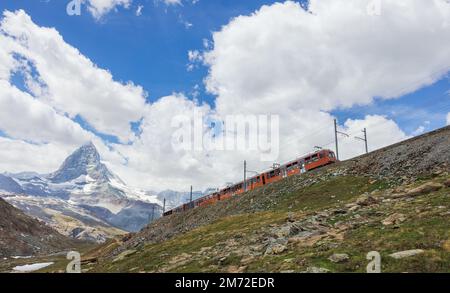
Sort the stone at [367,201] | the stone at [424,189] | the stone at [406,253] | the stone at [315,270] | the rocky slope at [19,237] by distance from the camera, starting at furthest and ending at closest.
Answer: the rocky slope at [19,237]
the stone at [367,201]
the stone at [424,189]
the stone at [315,270]
the stone at [406,253]

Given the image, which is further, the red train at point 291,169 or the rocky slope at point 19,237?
the rocky slope at point 19,237

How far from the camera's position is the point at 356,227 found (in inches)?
789

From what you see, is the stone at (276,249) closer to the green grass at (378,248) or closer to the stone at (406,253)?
the green grass at (378,248)

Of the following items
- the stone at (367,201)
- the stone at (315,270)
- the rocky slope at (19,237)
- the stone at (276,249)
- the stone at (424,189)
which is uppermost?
the rocky slope at (19,237)

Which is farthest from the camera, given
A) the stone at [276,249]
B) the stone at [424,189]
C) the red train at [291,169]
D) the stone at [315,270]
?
the red train at [291,169]

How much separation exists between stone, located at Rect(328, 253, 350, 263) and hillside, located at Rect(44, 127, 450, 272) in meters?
0.04

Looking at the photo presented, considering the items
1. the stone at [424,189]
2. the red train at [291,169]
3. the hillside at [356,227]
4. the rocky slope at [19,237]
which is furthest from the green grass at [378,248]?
the rocky slope at [19,237]

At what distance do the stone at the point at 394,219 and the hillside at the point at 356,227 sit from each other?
0.17ft

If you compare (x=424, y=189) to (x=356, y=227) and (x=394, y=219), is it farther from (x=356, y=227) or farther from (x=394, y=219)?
(x=356, y=227)

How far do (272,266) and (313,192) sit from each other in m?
25.8

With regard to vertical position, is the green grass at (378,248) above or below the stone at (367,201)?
below

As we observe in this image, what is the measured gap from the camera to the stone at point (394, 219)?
61.9 feet

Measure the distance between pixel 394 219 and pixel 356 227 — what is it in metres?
2.12
